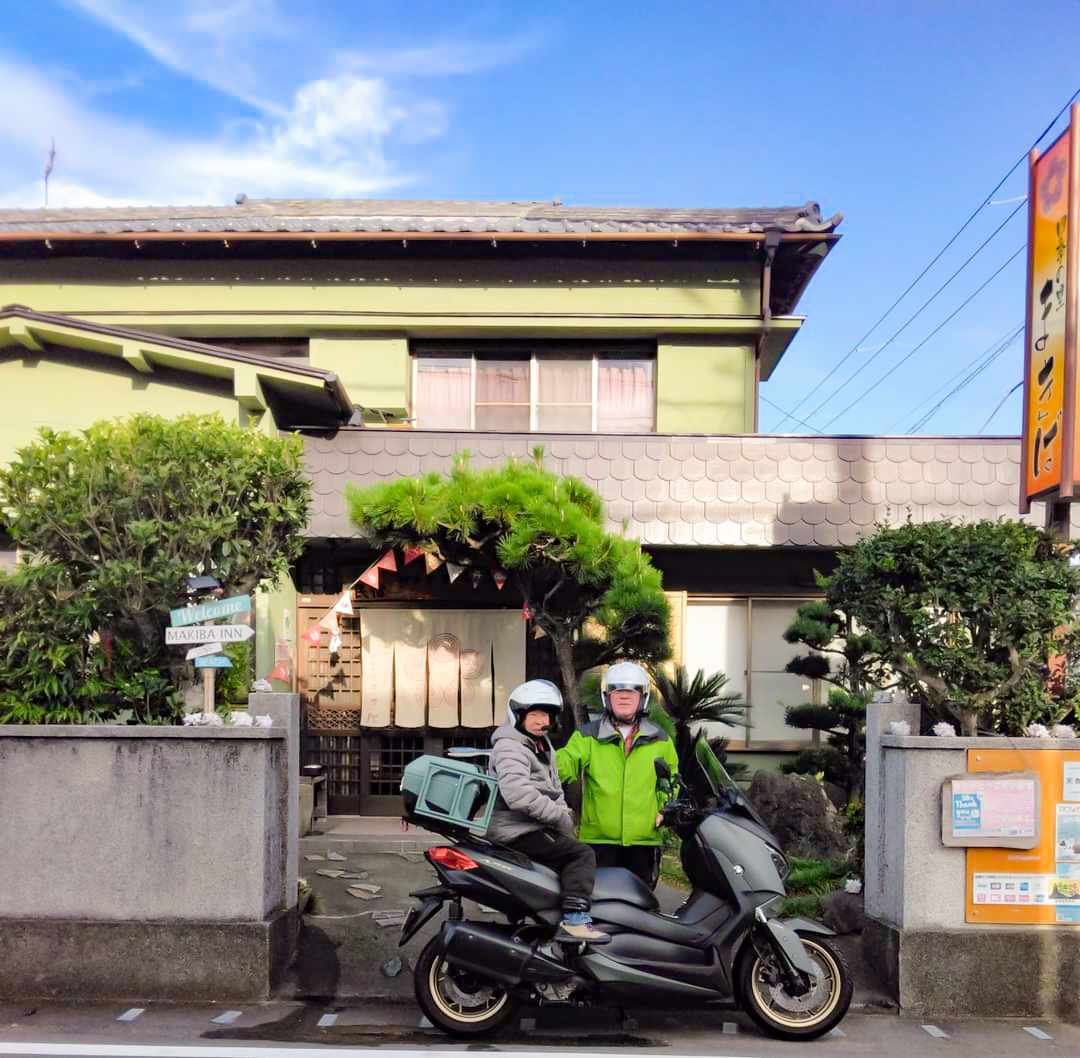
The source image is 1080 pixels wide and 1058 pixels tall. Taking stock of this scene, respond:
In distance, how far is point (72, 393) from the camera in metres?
11.2

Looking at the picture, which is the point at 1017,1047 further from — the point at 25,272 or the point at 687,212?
the point at 25,272

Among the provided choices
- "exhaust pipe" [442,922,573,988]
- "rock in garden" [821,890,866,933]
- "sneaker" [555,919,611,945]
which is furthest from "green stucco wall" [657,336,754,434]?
"exhaust pipe" [442,922,573,988]

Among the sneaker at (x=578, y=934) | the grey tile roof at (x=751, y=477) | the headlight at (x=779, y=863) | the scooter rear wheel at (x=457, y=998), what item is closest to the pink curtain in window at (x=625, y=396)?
the grey tile roof at (x=751, y=477)

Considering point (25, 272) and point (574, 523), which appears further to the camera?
point (25, 272)

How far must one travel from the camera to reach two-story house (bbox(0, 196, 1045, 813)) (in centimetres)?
1093

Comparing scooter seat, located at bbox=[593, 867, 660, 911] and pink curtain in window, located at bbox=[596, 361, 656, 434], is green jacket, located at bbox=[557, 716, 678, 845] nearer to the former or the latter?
scooter seat, located at bbox=[593, 867, 660, 911]

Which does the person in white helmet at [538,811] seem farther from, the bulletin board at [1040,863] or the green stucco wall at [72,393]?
the green stucco wall at [72,393]

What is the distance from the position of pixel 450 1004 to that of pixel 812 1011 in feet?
6.41

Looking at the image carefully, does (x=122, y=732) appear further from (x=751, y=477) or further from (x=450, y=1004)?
(x=751, y=477)

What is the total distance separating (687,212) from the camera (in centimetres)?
1548

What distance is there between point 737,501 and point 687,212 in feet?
21.1

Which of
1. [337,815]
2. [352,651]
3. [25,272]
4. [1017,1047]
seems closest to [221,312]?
[25,272]

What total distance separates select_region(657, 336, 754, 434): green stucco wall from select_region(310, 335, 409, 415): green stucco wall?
11.7ft

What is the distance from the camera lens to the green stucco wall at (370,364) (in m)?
13.7
